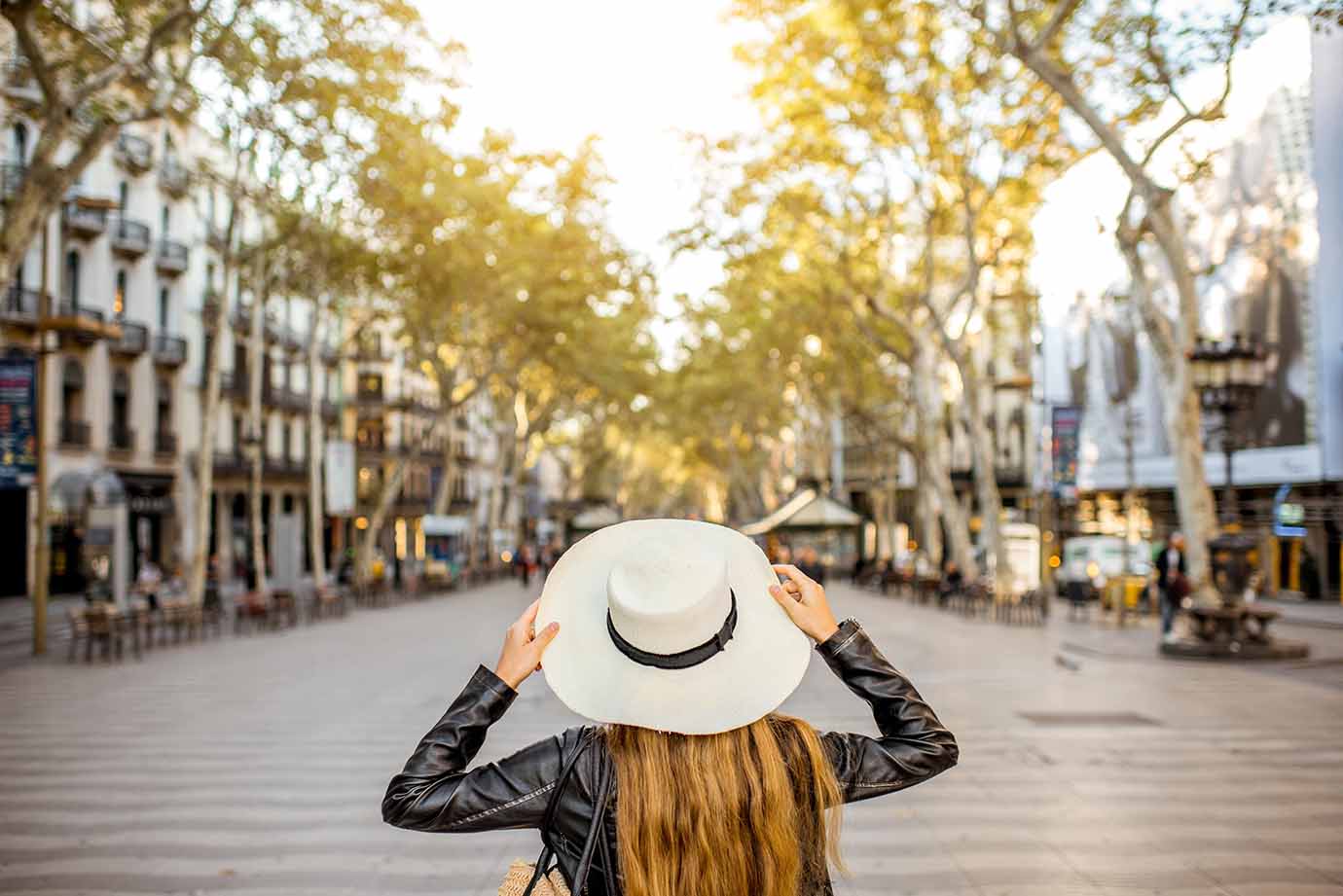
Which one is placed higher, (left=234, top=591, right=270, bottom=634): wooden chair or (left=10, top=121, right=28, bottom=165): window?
(left=10, top=121, right=28, bottom=165): window

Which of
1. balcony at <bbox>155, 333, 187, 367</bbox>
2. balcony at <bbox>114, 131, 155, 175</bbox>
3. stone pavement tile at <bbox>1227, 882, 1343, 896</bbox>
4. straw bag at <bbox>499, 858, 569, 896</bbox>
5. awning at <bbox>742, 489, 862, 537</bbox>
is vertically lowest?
stone pavement tile at <bbox>1227, 882, 1343, 896</bbox>

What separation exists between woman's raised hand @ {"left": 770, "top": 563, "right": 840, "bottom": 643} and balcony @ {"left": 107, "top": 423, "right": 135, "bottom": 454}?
39406mm

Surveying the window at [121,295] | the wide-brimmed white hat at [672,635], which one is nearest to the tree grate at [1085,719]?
the wide-brimmed white hat at [672,635]

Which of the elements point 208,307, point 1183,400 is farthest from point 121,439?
point 1183,400

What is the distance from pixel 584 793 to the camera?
2.47 meters

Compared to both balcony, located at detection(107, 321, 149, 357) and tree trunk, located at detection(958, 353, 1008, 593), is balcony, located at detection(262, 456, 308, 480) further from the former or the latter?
tree trunk, located at detection(958, 353, 1008, 593)

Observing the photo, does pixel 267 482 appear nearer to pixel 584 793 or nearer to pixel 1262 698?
pixel 1262 698

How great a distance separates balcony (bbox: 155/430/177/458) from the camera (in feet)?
134

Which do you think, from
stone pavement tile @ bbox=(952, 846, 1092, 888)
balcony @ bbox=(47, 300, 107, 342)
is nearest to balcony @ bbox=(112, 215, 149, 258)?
balcony @ bbox=(47, 300, 107, 342)

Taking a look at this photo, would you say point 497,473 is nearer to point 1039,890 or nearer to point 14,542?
point 14,542

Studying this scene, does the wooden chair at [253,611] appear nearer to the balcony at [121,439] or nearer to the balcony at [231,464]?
the balcony at [121,439]

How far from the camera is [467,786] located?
2531 millimetres

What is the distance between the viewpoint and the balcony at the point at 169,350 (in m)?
40.8

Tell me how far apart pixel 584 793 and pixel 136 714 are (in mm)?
11860
